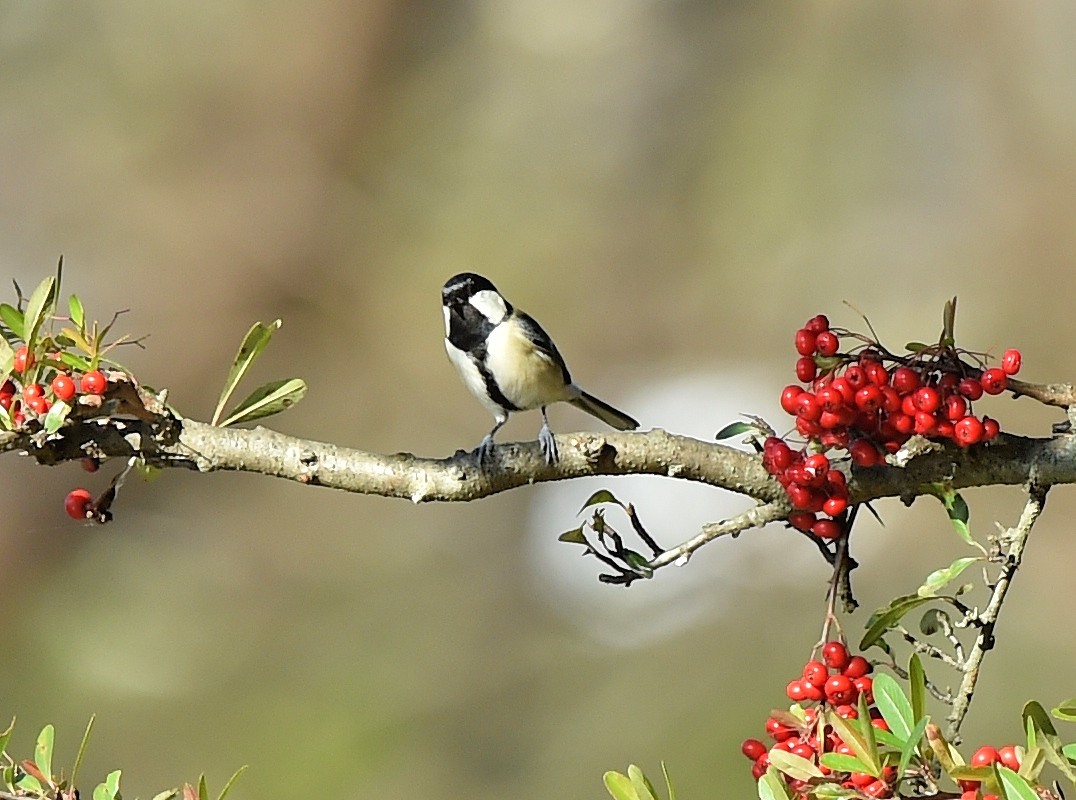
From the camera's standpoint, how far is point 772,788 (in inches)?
39.0

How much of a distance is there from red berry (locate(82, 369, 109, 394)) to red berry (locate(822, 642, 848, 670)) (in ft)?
2.60

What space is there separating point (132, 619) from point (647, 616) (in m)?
2.15

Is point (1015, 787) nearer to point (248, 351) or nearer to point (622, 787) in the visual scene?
point (622, 787)

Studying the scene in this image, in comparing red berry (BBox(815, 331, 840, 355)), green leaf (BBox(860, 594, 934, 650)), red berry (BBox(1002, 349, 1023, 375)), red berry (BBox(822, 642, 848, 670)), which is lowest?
red berry (BBox(822, 642, 848, 670))

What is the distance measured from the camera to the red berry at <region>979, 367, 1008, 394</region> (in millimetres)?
1176

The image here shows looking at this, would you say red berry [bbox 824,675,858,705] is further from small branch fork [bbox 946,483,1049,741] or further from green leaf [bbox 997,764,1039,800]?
green leaf [bbox 997,764,1039,800]

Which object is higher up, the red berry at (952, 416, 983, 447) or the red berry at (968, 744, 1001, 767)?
the red berry at (952, 416, 983, 447)

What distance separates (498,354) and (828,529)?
1.22 m

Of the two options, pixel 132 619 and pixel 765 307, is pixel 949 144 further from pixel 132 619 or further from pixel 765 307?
pixel 132 619

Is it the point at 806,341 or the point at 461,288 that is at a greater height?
the point at 461,288

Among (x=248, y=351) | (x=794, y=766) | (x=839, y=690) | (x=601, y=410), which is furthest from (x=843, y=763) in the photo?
(x=601, y=410)

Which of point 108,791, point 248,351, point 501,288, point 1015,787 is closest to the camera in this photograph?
point 1015,787

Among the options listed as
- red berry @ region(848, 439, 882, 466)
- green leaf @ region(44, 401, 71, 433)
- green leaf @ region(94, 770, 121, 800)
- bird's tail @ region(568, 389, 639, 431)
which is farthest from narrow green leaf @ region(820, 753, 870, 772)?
bird's tail @ region(568, 389, 639, 431)

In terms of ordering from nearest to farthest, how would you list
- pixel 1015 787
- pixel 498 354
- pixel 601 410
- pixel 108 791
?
pixel 1015 787 → pixel 108 791 → pixel 498 354 → pixel 601 410
